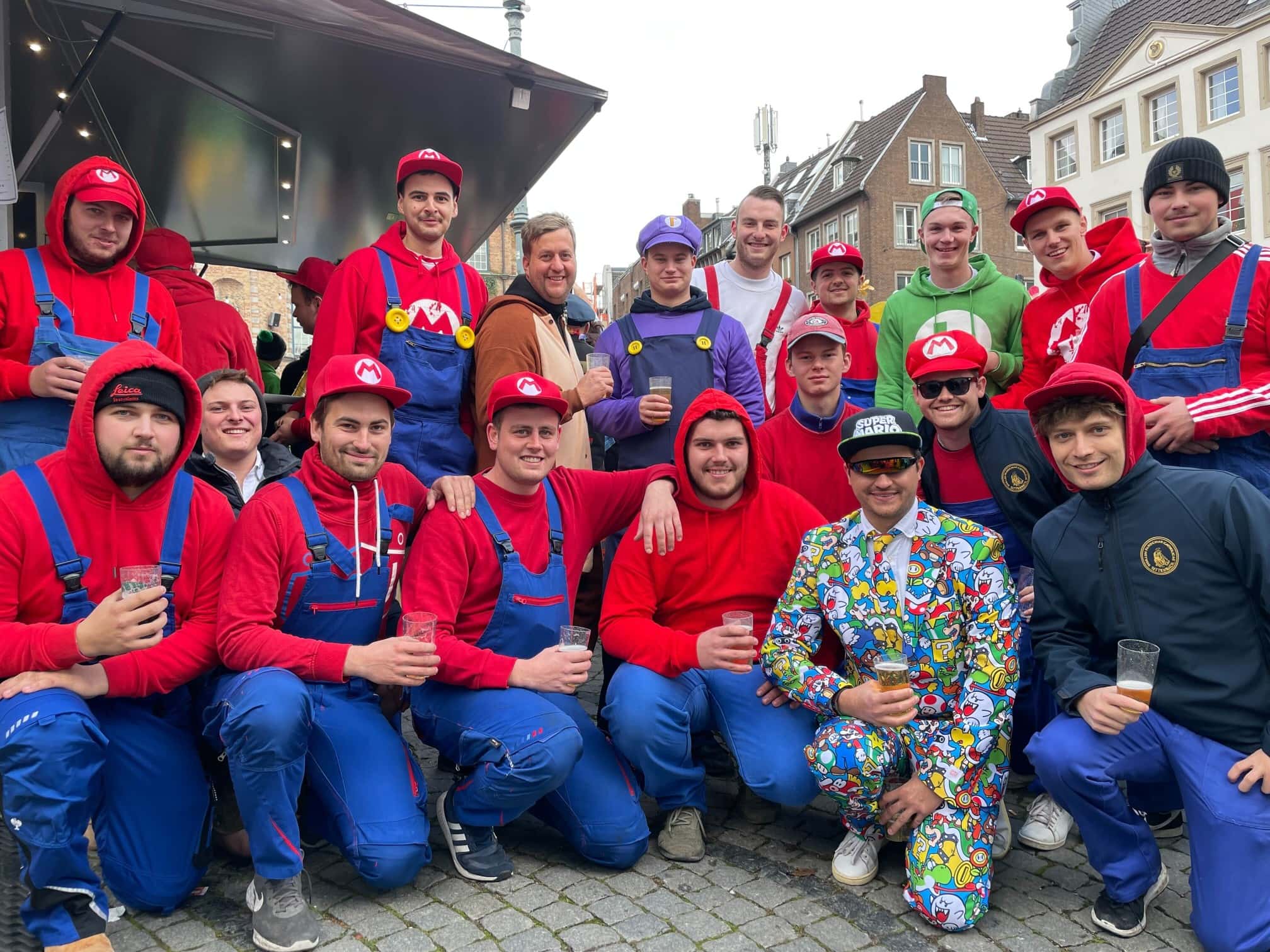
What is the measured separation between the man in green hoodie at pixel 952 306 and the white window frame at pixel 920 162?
36.6 meters

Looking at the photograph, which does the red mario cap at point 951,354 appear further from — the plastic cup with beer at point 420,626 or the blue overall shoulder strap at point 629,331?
the plastic cup with beer at point 420,626

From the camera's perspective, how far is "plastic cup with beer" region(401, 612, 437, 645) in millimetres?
3305

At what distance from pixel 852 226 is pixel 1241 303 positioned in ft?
122

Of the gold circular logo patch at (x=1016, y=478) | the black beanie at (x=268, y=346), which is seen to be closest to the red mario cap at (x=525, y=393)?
the gold circular logo patch at (x=1016, y=478)

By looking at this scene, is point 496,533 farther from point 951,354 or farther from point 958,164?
point 958,164

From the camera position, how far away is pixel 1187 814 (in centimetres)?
316

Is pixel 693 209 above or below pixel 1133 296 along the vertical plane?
above

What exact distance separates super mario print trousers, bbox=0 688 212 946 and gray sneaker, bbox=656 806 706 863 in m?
1.69

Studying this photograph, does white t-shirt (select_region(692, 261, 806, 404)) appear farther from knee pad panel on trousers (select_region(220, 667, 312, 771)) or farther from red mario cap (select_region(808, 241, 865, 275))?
knee pad panel on trousers (select_region(220, 667, 312, 771))

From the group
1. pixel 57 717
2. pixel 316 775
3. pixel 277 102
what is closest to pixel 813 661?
pixel 316 775

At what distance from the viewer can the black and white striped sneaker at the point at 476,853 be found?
356 centimetres

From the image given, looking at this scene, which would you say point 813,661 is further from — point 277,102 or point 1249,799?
point 277,102

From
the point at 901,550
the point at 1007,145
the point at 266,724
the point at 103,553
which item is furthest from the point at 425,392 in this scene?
the point at 1007,145

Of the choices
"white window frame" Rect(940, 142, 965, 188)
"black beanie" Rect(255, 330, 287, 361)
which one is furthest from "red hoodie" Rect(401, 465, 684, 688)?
"white window frame" Rect(940, 142, 965, 188)
